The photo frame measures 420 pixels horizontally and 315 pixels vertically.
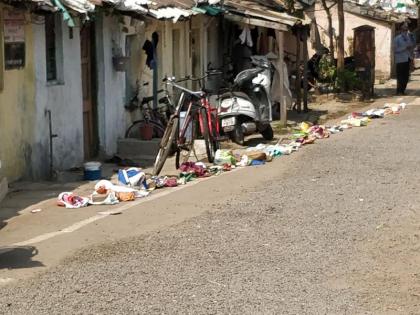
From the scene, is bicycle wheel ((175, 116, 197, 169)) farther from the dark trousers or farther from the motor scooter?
the dark trousers

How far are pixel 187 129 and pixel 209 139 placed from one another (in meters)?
0.66

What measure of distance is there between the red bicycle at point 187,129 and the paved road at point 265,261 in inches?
50.4

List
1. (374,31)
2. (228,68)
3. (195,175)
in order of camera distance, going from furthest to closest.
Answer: (374,31) < (228,68) < (195,175)

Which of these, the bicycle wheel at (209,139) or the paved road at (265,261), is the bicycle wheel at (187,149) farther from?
the paved road at (265,261)

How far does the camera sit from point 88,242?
8016 mm

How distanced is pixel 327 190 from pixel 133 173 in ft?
7.72

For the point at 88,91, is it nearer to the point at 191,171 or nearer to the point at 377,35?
the point at 191,171

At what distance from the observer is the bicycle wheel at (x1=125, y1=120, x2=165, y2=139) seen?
15.2 meters

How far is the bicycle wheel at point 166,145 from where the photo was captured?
39.0ft

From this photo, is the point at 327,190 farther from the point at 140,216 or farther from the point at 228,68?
the point at 228,68

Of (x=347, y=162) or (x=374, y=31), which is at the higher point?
(x=374, y=31)

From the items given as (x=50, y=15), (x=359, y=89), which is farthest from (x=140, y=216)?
(x=359, y=89)

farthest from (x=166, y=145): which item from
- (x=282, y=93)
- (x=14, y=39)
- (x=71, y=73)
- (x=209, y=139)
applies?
(x=282, y=93)

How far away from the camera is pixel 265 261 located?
23.8 feet
